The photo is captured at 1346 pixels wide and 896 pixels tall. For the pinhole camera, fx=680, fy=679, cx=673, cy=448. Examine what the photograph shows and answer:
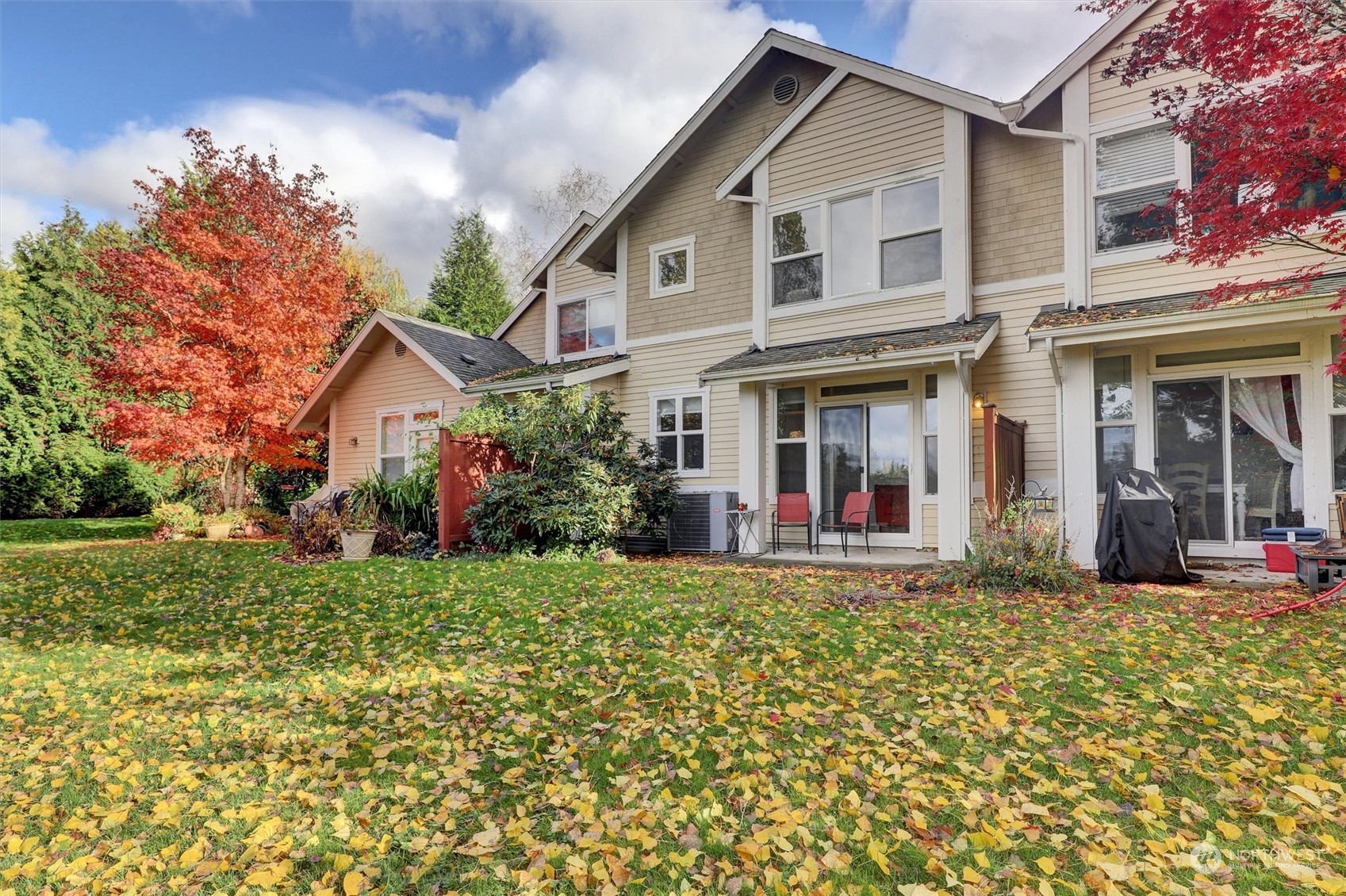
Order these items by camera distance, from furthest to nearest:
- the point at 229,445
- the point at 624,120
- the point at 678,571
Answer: the point at 624,120 → the point at 229,445 → the point at 678,571

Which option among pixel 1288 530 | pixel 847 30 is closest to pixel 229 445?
pixel 847 30

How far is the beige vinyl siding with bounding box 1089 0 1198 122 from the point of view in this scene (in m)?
8.53

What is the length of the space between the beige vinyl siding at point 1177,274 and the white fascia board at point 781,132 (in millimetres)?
4779

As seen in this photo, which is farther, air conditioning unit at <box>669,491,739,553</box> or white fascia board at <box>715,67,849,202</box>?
air conditioning unit at <box>669,491,739,553</box>

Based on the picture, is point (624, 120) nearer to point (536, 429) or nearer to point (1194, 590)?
point (536, 429)

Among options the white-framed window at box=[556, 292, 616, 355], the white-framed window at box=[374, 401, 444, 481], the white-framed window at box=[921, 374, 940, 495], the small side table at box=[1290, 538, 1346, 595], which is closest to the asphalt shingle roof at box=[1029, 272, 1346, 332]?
the white-framed window at box=[921, 374, 940, 495]

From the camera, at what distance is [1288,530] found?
24.1 ft

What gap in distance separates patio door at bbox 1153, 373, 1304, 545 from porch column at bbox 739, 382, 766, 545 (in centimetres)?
524

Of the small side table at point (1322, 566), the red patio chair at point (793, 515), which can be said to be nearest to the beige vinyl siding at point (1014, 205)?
the red patio chair at point (793, 515)

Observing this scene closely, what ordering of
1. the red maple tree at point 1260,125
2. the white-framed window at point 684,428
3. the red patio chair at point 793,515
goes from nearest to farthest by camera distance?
the red maple tree at point 1260,125, the red patio chair at point 793,515, the white-framed window at point 684,428

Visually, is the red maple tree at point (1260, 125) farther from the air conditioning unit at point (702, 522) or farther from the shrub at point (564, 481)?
the shrub at point (564, 481)

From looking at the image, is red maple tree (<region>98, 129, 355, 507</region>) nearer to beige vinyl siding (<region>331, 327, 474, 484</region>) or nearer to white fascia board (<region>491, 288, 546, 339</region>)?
beige vinyl siding (<region>331, 327, 474, 484</region>)

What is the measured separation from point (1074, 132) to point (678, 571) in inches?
→ 307

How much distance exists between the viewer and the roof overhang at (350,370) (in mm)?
14812
